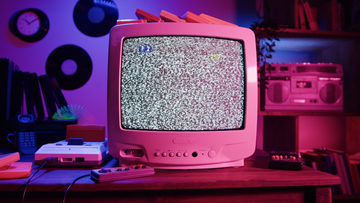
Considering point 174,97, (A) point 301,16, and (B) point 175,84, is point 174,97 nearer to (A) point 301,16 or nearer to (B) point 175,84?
(B) point 175,84

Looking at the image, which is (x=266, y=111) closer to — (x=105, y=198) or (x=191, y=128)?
(x=191, y=128)

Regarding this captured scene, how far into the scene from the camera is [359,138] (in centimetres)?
172

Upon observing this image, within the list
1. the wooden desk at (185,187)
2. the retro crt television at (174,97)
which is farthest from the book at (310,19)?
the wooden desk at (185,187)

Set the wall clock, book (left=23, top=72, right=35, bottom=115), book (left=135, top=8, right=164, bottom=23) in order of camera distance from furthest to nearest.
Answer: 1. the wall clock
2. book (left=23, top=72, right=35, bottom=115)
3. book (left=135, top=8, right=164, bottom=23)

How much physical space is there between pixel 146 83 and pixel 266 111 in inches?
39.4

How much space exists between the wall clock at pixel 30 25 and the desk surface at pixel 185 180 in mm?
1401

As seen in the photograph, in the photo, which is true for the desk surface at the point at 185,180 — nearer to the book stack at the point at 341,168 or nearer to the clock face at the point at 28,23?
the book stack at the point at 341,168

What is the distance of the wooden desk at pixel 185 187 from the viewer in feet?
2.00

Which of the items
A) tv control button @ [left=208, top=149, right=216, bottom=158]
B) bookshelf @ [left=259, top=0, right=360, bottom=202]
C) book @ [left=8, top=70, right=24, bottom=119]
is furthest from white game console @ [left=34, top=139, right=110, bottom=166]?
bookshelf @ [left=259, top=0, right=360, bottom=202]

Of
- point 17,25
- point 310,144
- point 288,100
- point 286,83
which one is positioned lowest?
point 310,144

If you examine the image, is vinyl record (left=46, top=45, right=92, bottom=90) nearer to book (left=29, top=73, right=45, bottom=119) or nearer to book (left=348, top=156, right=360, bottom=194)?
book (left=29, top=73, right=45, bottom=119)

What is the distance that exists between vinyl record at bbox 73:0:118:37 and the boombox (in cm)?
124

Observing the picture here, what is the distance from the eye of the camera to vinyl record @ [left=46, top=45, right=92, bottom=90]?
1.75 m

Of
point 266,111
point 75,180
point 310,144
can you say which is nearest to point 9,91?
point 75,180
